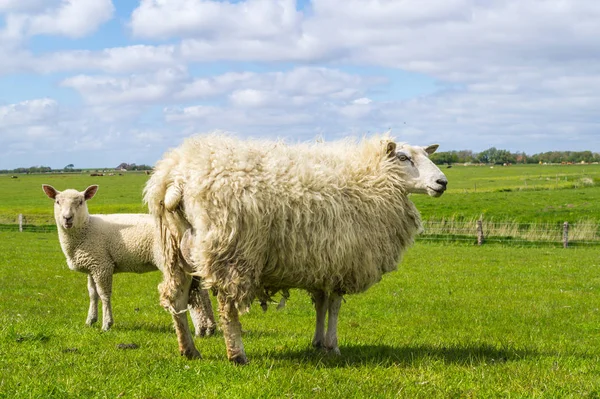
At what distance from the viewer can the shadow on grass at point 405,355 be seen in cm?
716

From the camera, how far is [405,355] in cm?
763

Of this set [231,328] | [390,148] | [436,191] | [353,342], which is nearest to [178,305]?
[231,328]

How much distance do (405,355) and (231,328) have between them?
226cm

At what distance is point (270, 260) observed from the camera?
6.96 meters

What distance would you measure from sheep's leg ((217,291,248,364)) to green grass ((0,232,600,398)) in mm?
173

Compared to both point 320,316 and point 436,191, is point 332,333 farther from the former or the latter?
point 436,191

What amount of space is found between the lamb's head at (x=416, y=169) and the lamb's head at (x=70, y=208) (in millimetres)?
5672

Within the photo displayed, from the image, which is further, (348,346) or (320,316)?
(348,346)

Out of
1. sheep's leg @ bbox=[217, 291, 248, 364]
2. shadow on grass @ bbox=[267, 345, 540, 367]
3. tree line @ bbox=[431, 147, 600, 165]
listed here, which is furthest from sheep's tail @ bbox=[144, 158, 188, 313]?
tree line @ bbox=[431, 147, 600, 165]

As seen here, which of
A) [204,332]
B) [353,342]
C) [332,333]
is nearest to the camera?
[332,333]

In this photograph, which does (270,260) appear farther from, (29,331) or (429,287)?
(429,287)

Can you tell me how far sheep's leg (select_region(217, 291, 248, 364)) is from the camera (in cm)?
676

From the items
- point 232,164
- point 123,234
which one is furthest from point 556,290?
point 232,164

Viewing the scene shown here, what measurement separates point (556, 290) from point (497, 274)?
3874 mm
